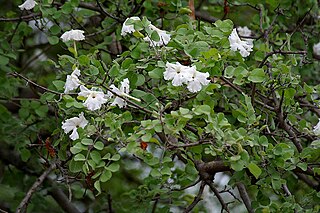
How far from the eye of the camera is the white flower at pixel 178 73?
190cm

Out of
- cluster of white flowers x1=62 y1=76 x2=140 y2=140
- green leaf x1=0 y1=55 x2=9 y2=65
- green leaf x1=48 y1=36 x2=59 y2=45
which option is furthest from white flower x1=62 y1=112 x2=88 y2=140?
green leaf x1=0 y1=55 x2=9 y2=65

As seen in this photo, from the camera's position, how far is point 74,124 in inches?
77.9

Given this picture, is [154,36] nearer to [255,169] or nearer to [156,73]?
[156,73]

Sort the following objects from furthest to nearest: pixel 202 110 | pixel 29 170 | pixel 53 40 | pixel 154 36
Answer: pixel 29 170 < pixel 53 40 < pixel 154 36 < pixel 202 110

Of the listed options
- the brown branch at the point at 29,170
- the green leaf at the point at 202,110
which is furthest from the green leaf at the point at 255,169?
the brown branch at the point at 29,170

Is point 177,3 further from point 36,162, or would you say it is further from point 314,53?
point 36,162

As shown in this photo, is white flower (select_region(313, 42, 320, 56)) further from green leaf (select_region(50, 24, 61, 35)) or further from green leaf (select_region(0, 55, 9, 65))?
Answer: green leaf (select_region(0, 55, 9, 65))

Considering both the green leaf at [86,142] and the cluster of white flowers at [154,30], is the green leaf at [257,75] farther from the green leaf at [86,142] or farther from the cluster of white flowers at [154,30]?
the green leaf at [86,142]

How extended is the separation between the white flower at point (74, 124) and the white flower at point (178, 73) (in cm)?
26

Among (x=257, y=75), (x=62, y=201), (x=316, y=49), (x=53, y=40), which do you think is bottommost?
(x=62, y=201)

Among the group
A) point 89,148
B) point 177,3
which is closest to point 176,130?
point 89,148

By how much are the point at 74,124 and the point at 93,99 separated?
5.1 inches

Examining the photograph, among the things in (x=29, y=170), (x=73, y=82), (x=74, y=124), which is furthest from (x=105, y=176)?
(x=29, y=170)

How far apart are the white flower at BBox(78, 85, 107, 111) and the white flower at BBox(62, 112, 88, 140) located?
0.25 feet
